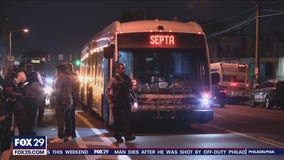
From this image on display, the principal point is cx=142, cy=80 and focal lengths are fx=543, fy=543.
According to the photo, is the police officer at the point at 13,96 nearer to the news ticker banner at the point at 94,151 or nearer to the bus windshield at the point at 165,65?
the news ticker banner at the point at 94,151

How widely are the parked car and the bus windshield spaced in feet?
48.2

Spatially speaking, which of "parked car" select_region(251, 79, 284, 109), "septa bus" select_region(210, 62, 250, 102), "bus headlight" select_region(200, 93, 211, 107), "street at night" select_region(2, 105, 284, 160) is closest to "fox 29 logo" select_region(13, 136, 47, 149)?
"street at night" select_region(2, 105, 284, 160)

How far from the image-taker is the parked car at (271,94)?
93.9 feet

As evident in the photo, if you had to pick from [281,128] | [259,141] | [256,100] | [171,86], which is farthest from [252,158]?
[256,100]

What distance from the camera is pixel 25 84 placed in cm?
1495

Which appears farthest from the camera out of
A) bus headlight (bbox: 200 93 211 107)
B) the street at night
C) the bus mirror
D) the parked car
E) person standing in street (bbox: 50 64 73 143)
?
the parked car

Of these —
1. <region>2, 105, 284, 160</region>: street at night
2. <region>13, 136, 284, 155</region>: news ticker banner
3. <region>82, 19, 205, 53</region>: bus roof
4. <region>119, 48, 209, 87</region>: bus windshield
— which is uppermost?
<region>82, 19, 205, 53</region>: bus roof

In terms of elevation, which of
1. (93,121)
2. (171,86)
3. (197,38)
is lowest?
(93,121)

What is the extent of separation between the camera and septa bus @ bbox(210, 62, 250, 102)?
3409cm

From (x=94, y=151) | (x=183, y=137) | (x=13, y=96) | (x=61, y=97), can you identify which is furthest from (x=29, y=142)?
(x=183, y=137)

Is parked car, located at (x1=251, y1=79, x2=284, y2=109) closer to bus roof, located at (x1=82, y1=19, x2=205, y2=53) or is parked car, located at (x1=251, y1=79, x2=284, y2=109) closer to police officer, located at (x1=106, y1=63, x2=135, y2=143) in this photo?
bus roof, located at (x1=82, y1=19, x2=205, y2=53)

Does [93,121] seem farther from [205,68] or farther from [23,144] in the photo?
[23,144]

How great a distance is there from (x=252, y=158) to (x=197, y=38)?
17.9ft

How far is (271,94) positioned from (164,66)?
602 inches
